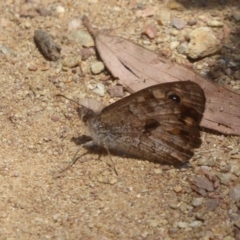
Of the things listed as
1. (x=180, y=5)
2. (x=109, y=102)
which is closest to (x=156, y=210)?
(x=109, y=102)

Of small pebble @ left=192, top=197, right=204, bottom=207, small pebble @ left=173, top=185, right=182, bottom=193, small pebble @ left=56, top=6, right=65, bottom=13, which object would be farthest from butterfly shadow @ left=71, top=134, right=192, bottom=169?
small pebble @ left=56, top=6, right=65, bottom=13

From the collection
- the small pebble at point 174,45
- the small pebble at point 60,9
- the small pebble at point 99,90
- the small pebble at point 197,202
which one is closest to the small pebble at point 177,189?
the small pebble at point 197,202

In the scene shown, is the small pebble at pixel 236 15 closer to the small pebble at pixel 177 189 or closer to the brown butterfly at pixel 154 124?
the brown butterfly at pixel 154 124

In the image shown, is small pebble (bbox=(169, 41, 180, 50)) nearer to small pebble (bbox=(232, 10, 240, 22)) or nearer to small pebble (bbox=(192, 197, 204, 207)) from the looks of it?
small pebble (bbox=(232, 10, 240, 22))

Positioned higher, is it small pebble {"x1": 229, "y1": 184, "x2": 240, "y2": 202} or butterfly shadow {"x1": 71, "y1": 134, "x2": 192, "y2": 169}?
small pebble {"x1": 229, "y1": 184, "x2": 240, "y2": 202}

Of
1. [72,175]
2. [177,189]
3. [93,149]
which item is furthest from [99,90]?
[177,189]

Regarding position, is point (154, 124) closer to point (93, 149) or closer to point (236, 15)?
point (93, 149)
